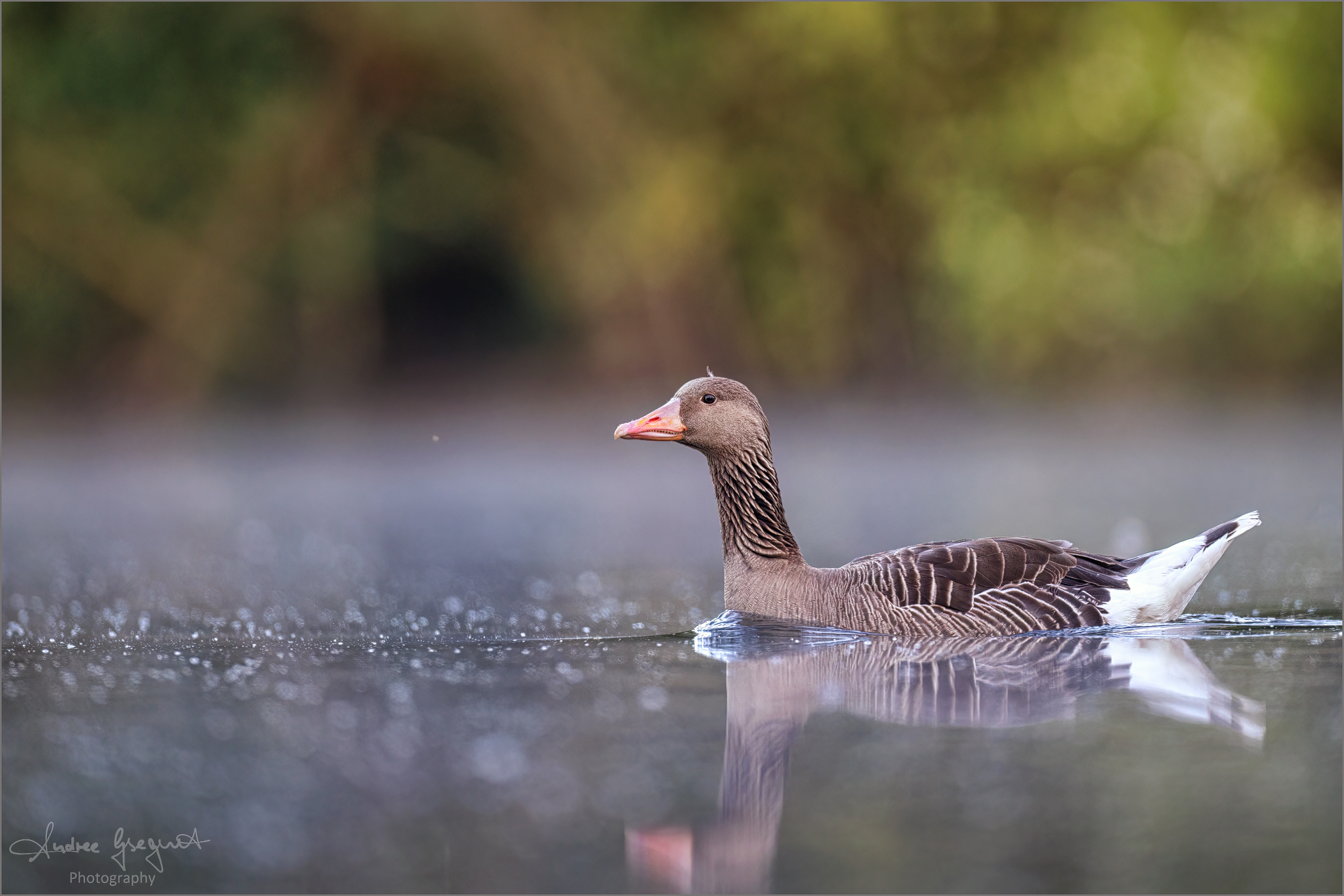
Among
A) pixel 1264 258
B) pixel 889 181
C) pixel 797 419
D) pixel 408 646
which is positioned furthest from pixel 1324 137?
pixel 408 646

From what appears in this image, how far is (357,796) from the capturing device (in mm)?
3660

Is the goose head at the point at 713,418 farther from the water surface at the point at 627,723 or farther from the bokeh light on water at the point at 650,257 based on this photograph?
the bokeh light on water at the point at 650,257

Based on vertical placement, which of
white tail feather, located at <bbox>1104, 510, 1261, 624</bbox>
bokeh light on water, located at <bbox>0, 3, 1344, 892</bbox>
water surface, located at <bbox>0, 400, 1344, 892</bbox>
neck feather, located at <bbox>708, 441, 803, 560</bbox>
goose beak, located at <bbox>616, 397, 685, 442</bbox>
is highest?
bokeh light on water, located at <bbox>0, 3, 1344, 892</bbox>

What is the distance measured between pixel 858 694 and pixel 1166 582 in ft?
6.71

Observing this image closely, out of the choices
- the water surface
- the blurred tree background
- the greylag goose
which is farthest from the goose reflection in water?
the blurred tree background

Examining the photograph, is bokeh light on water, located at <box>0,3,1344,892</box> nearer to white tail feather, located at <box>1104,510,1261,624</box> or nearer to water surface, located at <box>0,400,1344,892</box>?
water surface, located at <box>0,400,1344,892</box>

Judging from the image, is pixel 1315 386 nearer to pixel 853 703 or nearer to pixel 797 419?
pixel 797 419

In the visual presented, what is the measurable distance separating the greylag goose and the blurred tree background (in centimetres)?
1397

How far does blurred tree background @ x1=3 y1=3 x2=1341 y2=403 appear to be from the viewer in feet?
63.6

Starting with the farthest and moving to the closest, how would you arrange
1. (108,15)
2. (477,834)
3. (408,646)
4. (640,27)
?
(640,27)
(108,15)
(408,646)
(477,834)

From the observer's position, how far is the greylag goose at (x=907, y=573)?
586 centimetres

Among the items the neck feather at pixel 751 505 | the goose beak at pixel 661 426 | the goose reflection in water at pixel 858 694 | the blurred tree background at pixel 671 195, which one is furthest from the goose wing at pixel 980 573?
the blurred tree background at pixel 671 195

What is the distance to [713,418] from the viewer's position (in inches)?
253

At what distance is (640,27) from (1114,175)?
7150 mm
